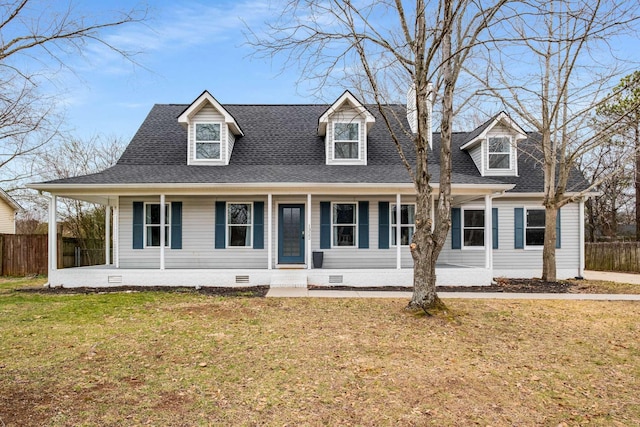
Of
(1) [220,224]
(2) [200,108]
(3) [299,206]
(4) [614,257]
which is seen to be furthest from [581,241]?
(2) [200,108]

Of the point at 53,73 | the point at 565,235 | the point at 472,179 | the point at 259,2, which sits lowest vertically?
the point at 565,235

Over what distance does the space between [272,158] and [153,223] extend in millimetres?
4520

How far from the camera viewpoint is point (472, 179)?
13.0 meters

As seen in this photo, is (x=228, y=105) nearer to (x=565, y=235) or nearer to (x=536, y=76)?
(x=536, y=76)

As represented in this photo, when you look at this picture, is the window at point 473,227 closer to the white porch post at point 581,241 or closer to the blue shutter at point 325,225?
the white porch post at point 581,241

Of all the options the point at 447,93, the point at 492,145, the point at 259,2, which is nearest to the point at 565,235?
the point at 492,145

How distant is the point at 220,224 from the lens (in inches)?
538

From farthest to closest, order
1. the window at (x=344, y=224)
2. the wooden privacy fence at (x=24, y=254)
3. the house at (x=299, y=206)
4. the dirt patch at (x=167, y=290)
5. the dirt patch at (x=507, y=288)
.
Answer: the wooden privacy fence at (x=24, y=254) < the window at (x=344, y=224) < the house at (x=299, y=206) < the dirt patch at (x=507, y=288) < the dirt patch at (x=167, y=290)

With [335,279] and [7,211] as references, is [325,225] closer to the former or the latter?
[335,279]

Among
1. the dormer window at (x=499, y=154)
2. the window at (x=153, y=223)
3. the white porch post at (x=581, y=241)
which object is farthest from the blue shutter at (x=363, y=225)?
the white porch post at (x=581, y=241)

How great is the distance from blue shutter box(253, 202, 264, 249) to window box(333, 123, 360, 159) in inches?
128

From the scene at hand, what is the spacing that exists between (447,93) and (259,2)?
3.99m

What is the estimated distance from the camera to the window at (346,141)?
14711 mm

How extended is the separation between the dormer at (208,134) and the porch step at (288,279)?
4556mm
